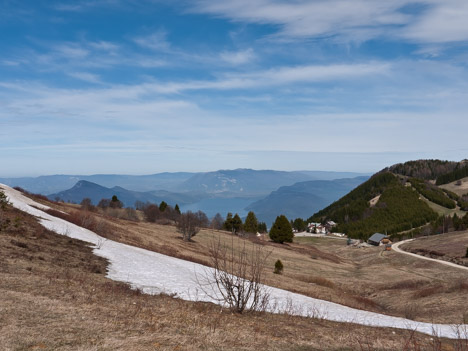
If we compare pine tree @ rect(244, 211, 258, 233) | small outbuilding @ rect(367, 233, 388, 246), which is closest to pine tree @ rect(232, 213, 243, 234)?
pine tree @ rect(244, 211, 258, 233)

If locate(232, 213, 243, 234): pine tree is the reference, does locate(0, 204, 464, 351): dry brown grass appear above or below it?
above

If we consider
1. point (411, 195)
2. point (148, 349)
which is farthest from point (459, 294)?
point (411, 195)

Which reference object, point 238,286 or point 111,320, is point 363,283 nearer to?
point 238,286

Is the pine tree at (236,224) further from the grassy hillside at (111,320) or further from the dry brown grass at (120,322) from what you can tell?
the dry brown grass at (120,322)

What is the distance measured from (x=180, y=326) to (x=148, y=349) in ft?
8.16

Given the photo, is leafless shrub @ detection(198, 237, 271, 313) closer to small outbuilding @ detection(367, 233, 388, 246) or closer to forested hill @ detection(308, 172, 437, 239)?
small outbuilding @ detection(367, 233, 388, 246)

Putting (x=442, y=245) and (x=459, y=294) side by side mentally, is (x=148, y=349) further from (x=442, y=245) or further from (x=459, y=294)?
(x=442, y=245)

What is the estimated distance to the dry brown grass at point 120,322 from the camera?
8.27 metres

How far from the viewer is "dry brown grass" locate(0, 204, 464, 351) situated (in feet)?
27.1

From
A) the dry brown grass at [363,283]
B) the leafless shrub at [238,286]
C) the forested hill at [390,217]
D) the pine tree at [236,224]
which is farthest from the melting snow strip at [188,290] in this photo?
the forested hill at [390,217]

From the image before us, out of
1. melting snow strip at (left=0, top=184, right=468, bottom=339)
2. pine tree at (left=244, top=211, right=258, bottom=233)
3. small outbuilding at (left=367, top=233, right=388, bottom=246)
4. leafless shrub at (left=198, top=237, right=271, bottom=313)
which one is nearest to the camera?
leafless shrub at (left=198, top=237, right=271, bottom=313)

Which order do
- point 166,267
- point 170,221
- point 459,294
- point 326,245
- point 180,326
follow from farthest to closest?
point 326,245, point 170,221, point 459,294, point 166,267, point 180,326

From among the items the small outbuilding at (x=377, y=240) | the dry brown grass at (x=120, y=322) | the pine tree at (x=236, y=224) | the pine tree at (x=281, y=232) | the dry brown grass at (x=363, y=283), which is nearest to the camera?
the dry brown grass at (x=120, y=322)

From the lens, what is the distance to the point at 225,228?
10688cm
